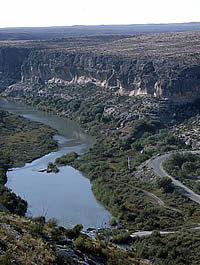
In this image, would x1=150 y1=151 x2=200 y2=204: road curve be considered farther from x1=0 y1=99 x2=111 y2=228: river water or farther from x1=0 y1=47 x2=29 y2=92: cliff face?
x1=0 y1=47 x2=29 y2=92: cliff face

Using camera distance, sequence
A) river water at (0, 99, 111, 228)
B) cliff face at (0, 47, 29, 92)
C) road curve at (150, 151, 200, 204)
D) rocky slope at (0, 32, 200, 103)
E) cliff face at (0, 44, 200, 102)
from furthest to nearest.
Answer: cliff face at (0, 47, 29, 92) < rocky slope at (0, 32, 200, 103) < cliff face at (0, 44, 200, 102) < road curve at (150, 151, 200, 204) < river water at (0, 99, 111, 228)

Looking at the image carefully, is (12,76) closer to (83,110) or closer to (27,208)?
(83,110)

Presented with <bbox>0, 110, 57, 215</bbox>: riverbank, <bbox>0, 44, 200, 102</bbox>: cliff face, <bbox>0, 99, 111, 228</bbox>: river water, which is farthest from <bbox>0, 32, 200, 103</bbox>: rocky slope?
<bbox>0, 110, 57, 215</bbox>: riverbank

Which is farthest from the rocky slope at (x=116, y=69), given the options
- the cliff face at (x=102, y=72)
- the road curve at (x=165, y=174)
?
the road curve at (x=165, y=174)

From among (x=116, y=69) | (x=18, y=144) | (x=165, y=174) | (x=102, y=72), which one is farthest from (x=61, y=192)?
(x=102, y=72)

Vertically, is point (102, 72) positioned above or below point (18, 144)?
above

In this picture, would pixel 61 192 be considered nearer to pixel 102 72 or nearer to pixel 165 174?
pixel 165 174

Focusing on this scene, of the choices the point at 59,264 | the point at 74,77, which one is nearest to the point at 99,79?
the point at 74,77
